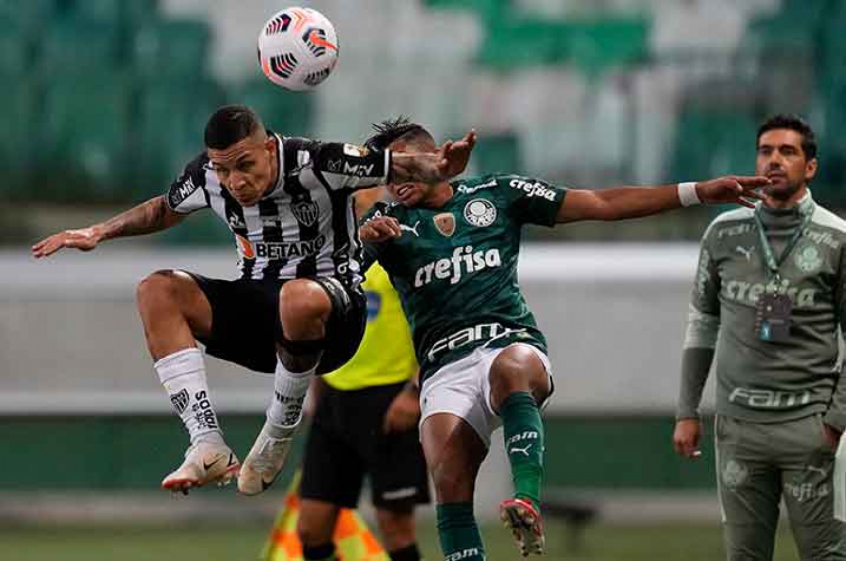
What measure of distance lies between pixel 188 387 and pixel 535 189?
5.04 ft

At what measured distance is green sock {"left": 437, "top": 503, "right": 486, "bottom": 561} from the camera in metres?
6.09

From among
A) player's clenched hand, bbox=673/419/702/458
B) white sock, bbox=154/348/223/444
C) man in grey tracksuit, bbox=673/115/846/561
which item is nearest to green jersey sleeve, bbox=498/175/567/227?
man in grey tracksuit, bbox=673/115/846/561

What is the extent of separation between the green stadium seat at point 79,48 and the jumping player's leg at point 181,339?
333 inches

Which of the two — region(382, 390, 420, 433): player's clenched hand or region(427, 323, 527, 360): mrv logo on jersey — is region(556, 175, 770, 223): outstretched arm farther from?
region(382, 390, 420, 433): player's clenched hand

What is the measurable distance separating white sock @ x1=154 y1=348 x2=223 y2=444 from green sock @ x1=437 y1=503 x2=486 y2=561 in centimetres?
88

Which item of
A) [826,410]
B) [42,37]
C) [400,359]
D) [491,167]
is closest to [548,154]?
[491,167]

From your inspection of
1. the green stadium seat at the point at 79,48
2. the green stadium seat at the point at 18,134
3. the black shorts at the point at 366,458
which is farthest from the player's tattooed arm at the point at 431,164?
the green stadium seat at the point at 79,48

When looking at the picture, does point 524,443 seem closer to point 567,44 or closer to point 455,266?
point 455,266

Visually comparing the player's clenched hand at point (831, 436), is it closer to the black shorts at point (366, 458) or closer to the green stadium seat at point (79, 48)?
the black shorts at point (366, 458)

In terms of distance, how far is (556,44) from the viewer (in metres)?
14.4

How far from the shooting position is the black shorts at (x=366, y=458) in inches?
328

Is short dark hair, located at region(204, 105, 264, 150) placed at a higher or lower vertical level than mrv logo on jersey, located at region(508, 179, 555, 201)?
higher

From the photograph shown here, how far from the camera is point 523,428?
6031 mm

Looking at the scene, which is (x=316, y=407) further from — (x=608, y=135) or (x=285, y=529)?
(x=608, y=135)
